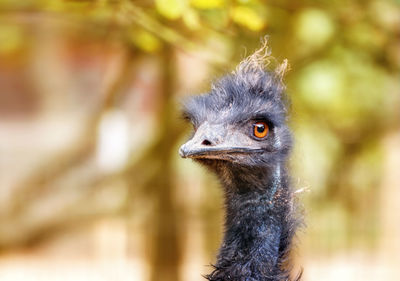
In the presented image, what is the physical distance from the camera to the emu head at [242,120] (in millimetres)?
2990

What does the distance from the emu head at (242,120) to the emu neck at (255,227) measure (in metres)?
0.08

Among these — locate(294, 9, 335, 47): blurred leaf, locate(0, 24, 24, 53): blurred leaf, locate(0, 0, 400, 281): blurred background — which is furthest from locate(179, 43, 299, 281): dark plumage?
locate(0, 24, 24, 53): blurred leaf

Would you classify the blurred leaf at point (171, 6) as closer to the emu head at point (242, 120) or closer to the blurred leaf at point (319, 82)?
the emu head at point (242, 120)

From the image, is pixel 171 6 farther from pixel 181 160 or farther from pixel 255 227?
pixel 181 160

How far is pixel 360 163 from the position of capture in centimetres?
755

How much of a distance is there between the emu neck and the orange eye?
0.42 ft

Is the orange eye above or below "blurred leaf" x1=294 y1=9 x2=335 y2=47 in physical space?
below

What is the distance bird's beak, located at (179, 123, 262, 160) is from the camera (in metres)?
2.83

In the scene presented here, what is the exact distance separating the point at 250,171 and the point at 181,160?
15.1 ft

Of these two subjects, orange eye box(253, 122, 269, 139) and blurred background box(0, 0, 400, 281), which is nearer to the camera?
orange eye box(253, 122, 269, 139)

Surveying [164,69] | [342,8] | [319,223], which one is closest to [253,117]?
[342,8]

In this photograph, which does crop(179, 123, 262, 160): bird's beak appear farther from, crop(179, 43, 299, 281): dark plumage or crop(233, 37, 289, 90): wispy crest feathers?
crop(233, 37, 289, 90): wispy crest feathers

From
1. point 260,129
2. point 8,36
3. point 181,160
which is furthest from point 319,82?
point 260,129

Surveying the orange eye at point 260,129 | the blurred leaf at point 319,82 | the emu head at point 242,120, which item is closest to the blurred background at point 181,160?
the blurred leaf at point 319,82
